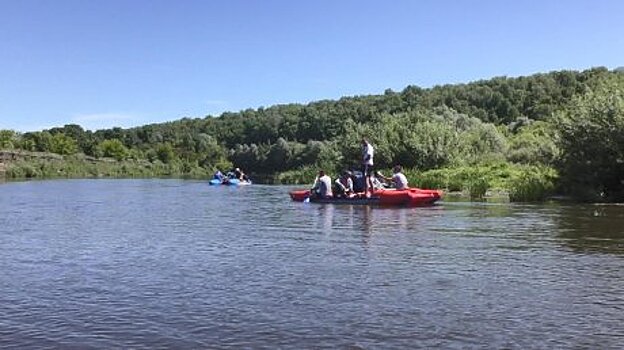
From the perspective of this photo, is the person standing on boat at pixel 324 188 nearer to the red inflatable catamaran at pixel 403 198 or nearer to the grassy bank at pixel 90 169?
the red inflatable catamaran at pixel 403 198

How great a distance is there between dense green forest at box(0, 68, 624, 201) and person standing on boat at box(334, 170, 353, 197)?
7.00 m

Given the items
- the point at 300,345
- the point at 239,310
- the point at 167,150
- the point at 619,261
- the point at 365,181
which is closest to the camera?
the point at 300,345

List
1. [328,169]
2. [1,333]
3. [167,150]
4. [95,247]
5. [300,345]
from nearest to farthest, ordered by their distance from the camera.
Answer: [300,345] < [1,333] < [95,247] < [328,169] < [167,150]

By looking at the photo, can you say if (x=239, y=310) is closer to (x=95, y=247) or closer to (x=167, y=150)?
(x=95, y=247)

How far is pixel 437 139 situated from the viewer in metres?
47.9

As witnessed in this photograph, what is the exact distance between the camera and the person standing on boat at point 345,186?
28950 millimetres

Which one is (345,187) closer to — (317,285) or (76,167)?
(317,285)

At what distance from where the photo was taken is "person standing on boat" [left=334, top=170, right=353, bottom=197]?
29.0m

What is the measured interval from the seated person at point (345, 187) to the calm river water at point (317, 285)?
828cm

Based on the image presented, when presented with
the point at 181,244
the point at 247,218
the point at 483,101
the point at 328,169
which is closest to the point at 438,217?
the point at 247,218

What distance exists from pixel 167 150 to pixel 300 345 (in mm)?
135723

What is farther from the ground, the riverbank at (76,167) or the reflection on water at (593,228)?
the riverbank at (76,167)

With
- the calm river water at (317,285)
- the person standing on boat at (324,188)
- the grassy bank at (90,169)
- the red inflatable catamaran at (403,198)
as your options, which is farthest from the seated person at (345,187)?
the grassy bank at (90,169)

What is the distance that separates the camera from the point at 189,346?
303 inches
